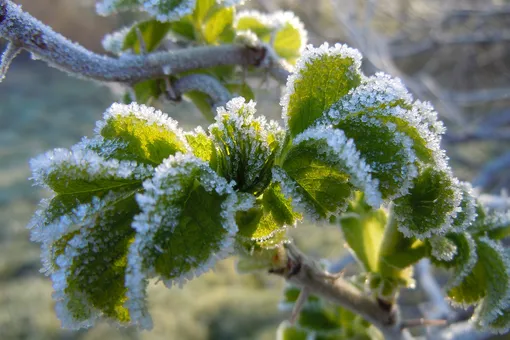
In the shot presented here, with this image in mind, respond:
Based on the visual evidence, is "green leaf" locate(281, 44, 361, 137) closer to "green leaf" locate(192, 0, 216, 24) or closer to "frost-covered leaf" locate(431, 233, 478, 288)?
"frost-covered leaf" locate(431, 233, 478, 288)

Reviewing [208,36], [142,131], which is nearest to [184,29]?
[208,36]

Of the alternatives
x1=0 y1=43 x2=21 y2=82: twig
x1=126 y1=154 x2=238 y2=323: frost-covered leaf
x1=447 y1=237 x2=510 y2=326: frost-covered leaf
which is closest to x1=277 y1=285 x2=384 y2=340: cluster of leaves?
x1=447 y1=237 x2=510 y2=326: frost-covered leaf

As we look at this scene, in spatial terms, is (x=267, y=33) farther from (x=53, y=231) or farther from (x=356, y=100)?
(x=53, y=231)

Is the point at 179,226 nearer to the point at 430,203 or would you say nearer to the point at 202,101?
the point at 430,203

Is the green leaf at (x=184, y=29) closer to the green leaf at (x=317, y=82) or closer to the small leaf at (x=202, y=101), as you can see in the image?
the small leaf at (x=202, y=101)

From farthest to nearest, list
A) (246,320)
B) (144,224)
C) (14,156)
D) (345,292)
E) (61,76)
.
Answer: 1. (61,76)
2. (14,156)
3. (246,320)
4. (345,292)
5. (144,224)

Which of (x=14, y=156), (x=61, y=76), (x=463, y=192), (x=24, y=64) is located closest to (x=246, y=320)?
(x=463, y=192)
